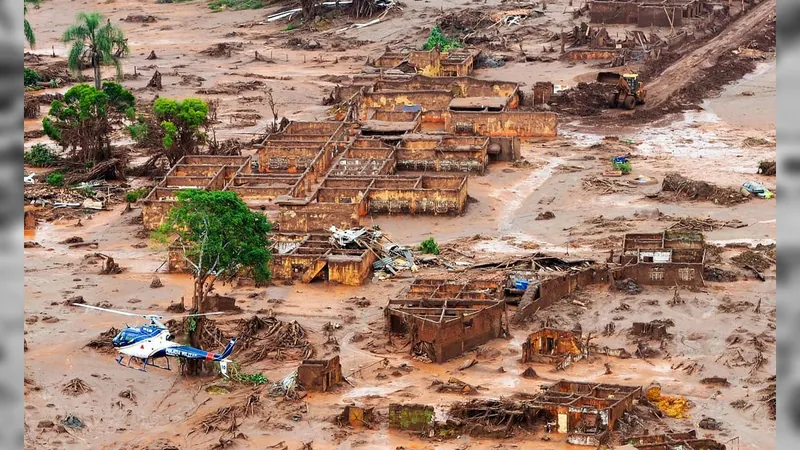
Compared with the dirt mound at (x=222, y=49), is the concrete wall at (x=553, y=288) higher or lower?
lower

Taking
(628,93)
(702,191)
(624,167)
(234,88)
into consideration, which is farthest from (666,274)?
(234,88)

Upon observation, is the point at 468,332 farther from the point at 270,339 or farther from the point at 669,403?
the point at 669,403

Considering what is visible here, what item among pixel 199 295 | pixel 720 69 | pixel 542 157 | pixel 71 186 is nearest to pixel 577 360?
pixel 199 295

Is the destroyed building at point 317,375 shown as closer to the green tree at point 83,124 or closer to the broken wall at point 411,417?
the broken wall at point 411,417

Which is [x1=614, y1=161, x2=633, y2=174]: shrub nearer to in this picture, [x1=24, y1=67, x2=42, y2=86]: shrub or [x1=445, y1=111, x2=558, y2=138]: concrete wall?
[x1=445, y1=111, x2=558, y2=138]: concrete wall

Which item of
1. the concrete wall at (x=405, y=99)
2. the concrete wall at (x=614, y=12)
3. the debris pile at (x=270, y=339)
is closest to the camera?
the debris pile at (x=270, y=339)

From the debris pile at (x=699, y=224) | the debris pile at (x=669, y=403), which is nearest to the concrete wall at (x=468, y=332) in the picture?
the debris pile at (x=669, y=403)

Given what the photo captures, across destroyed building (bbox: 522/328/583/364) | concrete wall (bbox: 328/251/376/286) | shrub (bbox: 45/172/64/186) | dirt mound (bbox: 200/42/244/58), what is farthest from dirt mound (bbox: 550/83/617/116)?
destroyed building (bbox: 522/328/583/364)
